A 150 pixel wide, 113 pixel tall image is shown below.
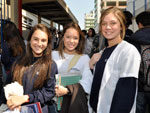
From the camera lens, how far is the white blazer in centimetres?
124

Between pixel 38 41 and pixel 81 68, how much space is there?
58cm

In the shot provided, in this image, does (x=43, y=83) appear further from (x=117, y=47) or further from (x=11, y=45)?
(x=11, y=45)

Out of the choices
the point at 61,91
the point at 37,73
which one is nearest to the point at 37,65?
the point at 37,73

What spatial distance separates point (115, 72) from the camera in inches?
52.2

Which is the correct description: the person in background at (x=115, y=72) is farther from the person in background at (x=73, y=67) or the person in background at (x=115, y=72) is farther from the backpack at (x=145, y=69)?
the backpack at (x=145, y=69)

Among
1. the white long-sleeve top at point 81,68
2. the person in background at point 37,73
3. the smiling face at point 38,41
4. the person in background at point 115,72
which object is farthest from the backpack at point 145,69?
the smiling face at point 38,41

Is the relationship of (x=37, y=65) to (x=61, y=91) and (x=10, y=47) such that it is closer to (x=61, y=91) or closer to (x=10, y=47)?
(x=61, y=91)

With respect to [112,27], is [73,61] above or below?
below

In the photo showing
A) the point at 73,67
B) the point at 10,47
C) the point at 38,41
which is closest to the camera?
the point at 38,41

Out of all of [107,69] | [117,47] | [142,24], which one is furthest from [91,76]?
[142,24]

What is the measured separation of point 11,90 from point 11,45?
1.47 meters

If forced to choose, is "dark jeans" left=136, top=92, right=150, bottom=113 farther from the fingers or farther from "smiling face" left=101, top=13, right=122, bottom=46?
the fingers

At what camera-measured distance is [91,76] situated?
65.5 inches

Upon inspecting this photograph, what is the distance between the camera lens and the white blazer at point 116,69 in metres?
1.24
